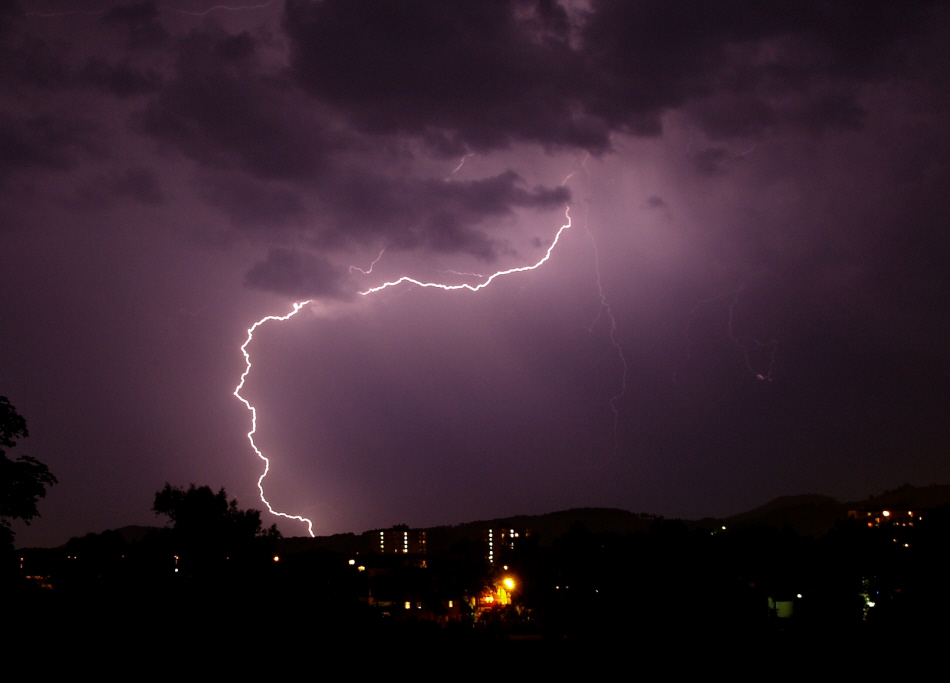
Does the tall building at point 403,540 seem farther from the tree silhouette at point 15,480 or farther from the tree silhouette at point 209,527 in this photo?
the tree silhouette at point 15,480

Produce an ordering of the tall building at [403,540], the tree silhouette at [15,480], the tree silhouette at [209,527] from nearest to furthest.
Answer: the tree silhouette at [15,480] → the tree silhouette at [209,527] → the tall building at [403,540]

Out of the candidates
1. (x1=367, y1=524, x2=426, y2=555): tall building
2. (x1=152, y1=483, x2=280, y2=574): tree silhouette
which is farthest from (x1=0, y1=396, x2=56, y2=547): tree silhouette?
(x1=367, y1=524, x2=426, y2=555): tall building

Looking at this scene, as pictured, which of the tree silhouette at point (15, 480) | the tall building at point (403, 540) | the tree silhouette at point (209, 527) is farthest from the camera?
the tall building at point (403, 540)

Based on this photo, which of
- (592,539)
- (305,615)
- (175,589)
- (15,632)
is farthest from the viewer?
(592,539)

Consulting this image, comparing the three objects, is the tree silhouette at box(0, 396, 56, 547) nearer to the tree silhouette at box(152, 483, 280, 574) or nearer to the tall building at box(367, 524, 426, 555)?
the tree silhouette at box(152, 483, 280, 574)

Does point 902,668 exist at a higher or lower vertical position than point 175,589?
lower

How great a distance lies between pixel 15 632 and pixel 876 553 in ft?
108

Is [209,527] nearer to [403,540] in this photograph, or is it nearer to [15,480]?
[15,480]

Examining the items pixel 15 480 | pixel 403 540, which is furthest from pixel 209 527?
pixel 403 540

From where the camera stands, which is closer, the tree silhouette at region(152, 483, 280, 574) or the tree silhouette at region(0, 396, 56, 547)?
the tree silhouette at region(0, 396, 56, 547)

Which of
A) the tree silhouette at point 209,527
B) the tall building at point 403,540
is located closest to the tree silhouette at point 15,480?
the tree silhouette at point 209,527

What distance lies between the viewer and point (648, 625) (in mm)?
13570

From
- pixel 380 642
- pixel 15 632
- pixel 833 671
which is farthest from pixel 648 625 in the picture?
pixel 15 632

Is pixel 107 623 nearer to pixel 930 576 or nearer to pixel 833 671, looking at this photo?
pixel 833 671
